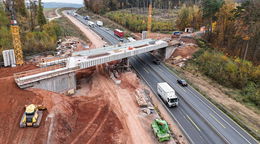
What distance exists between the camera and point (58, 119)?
29.9 m

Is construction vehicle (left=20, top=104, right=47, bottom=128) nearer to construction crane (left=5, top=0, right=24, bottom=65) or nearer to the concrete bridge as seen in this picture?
the concrete bridge

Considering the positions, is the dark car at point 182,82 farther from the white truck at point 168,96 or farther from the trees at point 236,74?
the trees at point 236,74

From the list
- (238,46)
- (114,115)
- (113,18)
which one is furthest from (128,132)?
(113,18)

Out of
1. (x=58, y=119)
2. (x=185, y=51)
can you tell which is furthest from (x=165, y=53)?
(x=58, y=119)

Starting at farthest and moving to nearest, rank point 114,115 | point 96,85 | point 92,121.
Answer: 1. point 96,85
2. point 114,115
3. point 92,121

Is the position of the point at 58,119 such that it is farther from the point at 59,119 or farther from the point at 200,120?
the point at 200,120

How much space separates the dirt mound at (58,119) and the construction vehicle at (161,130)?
6021 millimetres

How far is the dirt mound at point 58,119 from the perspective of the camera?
26.2 m

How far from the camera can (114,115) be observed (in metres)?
34.7

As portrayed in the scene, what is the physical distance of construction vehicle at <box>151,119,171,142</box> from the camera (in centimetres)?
2917

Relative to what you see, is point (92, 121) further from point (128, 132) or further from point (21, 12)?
point (21, 12)

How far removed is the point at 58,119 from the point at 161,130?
55.5ft

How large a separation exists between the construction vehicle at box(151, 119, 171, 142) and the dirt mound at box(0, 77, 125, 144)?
6021 millimetres

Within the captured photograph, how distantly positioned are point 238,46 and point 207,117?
138 feet
